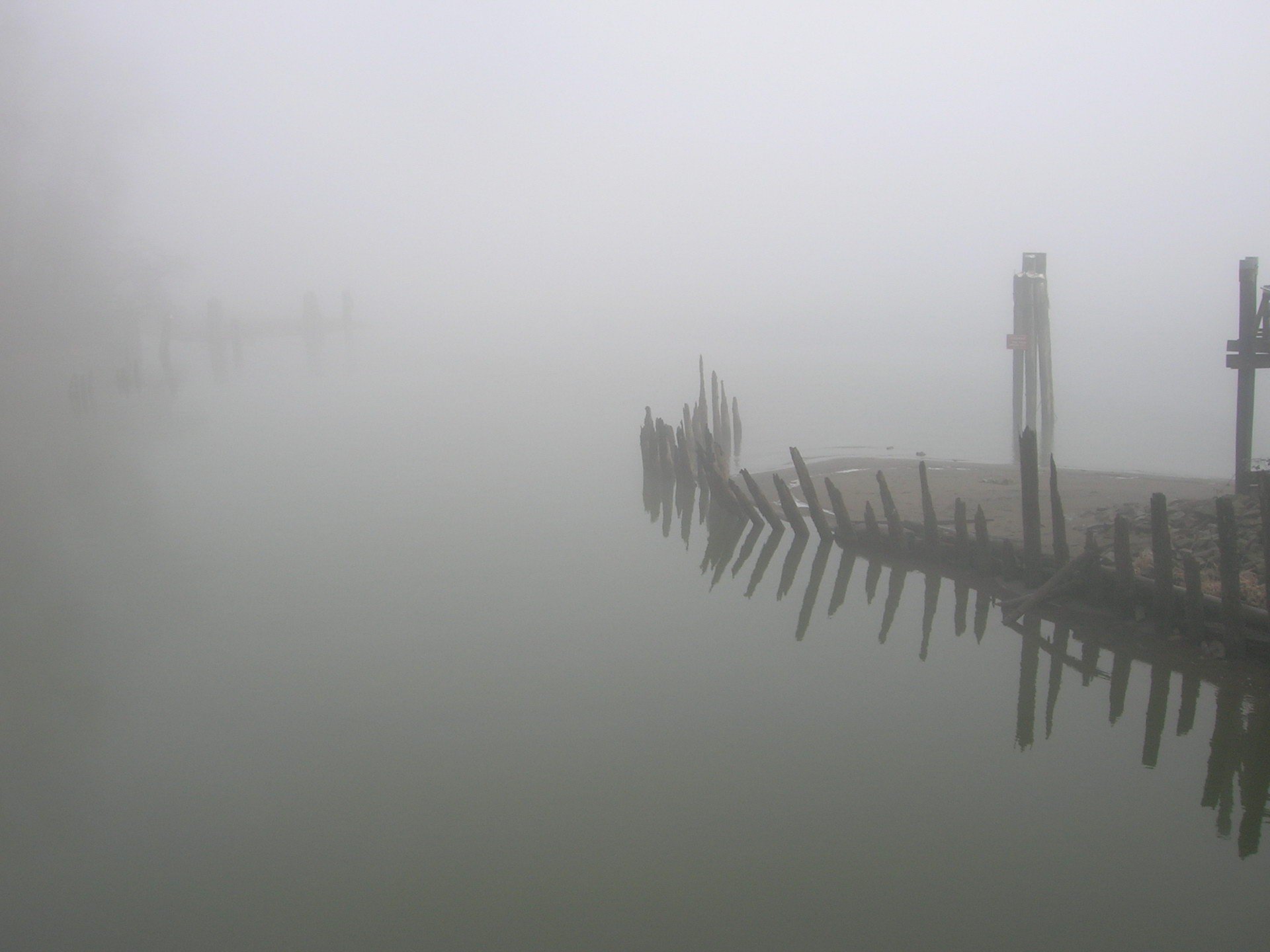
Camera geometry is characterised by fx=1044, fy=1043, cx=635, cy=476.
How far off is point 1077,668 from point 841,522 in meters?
4.31

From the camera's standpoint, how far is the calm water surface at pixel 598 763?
6.47m

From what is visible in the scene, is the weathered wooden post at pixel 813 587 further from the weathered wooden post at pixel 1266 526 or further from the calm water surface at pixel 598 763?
the weathered wooden post at pixel 1266 526

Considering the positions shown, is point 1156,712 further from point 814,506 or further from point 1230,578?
point 814,506

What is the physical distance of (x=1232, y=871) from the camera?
259 inches

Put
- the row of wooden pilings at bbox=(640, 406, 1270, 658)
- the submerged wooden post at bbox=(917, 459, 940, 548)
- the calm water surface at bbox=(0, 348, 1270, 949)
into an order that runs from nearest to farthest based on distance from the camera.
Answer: the calm water surface at bbox=(0, 348, 1270, 949) → the row of wooden pilings at bbox=(640, 406, 1270, 658) → the submerged wooden post at bbox=(917, 459, 940, 548)

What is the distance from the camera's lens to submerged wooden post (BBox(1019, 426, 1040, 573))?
10391 millimetres

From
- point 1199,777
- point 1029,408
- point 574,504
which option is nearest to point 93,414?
point 574,504

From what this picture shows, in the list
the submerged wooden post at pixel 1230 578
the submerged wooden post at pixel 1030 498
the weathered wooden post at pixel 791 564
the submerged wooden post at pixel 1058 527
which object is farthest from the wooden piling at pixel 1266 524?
the weathered wooden post at pixel 791 564

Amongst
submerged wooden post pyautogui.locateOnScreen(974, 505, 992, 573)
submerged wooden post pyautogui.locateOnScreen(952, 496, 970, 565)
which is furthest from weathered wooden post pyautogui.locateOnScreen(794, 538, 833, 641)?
submerged wooden post pyautogui.locateOnScreen(974, 505, 992, 573)

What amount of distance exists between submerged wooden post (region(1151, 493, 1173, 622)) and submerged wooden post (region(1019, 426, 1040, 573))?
1365 mm

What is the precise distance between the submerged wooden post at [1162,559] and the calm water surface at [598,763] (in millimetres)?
580

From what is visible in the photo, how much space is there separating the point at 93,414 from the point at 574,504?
2365 cm

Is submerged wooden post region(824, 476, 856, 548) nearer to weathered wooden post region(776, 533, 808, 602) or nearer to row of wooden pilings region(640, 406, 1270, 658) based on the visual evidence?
row of wooden pilings region(640, 406, 1270, 658)

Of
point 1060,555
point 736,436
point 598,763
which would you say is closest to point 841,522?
point 1060,555
